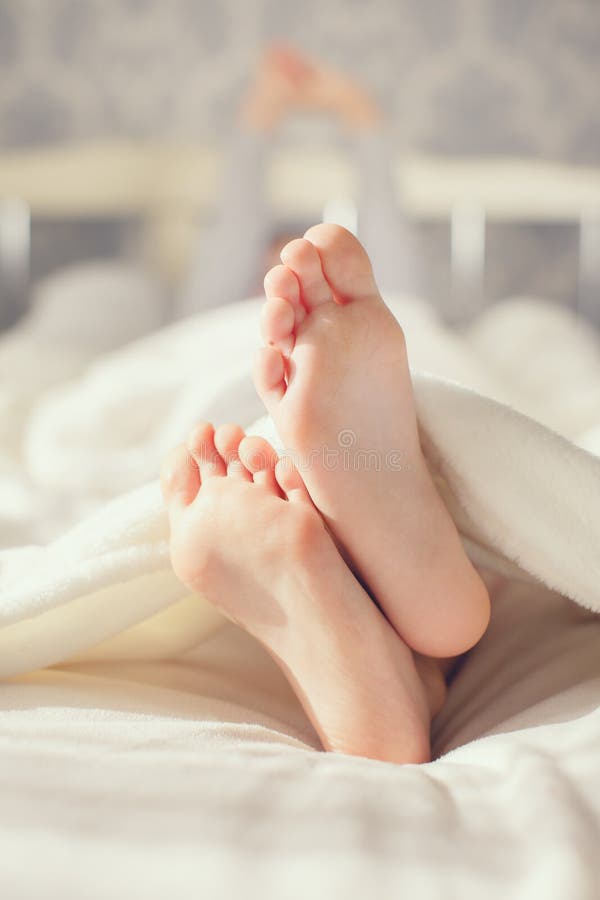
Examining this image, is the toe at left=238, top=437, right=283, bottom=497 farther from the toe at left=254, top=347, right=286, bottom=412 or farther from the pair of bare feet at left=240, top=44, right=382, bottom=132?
the pair of bare feet at left=240, top=44, right=382, bottom=132

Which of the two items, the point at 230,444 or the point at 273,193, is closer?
the point at 230,444

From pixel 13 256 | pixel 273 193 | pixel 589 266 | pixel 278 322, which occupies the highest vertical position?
pixel 278 322

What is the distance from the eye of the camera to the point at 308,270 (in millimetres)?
584

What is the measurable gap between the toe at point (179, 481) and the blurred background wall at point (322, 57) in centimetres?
206

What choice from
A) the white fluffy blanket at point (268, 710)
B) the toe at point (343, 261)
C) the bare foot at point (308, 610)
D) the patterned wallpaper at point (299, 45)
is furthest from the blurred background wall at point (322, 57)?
the bare foot at point (308, 610)

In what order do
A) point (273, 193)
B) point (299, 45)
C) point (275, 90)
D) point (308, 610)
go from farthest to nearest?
point (299, 45) → point (273, 193) → point (275, 90) → point (308, 610)

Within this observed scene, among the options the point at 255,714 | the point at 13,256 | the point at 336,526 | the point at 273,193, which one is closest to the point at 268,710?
the point at 255,714

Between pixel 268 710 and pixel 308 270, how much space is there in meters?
0.28

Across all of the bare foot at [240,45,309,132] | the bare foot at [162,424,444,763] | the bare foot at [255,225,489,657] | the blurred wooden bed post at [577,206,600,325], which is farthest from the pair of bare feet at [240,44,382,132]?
the bare foot at [162,424,444,763]

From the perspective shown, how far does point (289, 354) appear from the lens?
0.59m

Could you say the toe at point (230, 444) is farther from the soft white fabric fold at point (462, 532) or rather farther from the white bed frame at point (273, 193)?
the white bed frame at point (273, 193)

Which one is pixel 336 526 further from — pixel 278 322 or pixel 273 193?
pixel 273 193

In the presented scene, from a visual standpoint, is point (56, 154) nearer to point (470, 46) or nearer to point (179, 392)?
point (470, 46)

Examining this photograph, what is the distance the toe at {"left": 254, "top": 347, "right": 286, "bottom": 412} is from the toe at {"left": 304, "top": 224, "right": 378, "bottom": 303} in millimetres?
62
